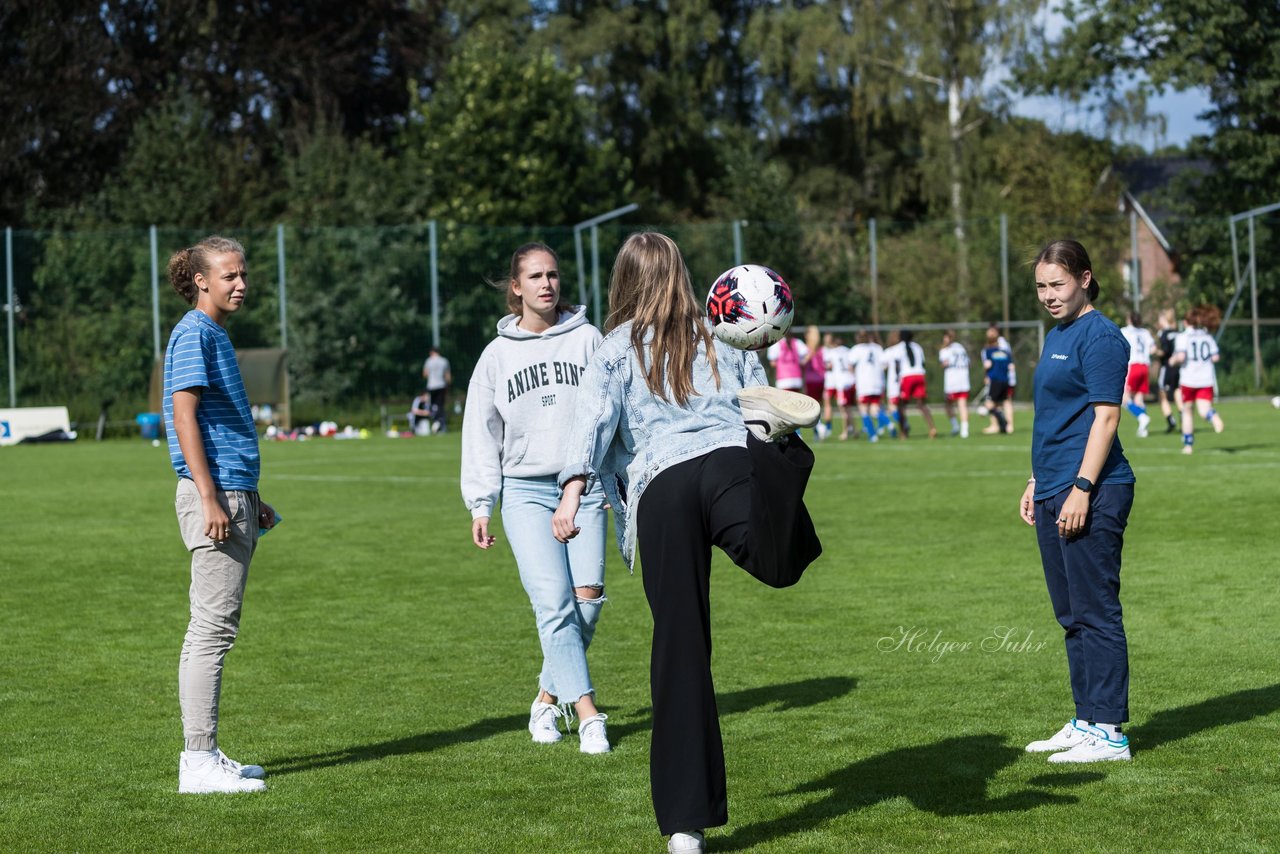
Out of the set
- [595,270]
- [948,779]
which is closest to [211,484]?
[948,779]

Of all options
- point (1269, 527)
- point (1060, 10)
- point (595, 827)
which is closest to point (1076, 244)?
point (595, 827)

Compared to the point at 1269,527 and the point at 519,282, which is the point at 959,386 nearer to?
the point at 1269,527

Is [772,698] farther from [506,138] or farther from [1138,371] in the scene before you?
[506,138]

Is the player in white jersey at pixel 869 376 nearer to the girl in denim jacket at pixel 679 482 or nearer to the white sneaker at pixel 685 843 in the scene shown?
the girl in denim jacket at pixel 679 482

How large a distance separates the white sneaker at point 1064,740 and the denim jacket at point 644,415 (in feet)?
6.95

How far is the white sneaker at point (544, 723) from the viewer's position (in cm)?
666

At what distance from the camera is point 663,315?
4.82 meters

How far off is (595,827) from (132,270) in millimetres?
31975

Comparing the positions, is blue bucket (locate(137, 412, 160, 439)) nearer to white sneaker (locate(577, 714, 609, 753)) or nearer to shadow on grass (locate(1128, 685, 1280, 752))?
white sneaker (locate(577, 714, 609, 753))

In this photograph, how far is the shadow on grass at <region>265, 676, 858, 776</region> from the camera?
637 cm

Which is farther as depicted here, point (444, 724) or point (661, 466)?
point (444, 724)

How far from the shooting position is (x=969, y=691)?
7367 millimetres

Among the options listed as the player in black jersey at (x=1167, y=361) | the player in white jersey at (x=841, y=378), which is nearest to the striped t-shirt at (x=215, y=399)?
the player in black jersey at (x=1167, y=361)

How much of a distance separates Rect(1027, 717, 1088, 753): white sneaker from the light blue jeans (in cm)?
170
